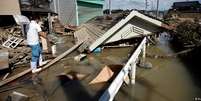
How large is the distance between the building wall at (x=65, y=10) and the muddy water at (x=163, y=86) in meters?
12.8

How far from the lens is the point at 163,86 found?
20.2 ft

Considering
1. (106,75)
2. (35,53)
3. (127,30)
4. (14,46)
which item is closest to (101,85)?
(106,75)

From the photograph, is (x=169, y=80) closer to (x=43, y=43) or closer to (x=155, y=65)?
(x=155, y=65)

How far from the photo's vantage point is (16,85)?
6.33 meters

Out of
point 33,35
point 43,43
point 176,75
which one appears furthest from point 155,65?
point 43,43

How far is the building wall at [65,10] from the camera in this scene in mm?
19328

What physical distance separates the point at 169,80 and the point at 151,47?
5.69 m

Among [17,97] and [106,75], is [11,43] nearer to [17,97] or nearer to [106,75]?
[17,97]

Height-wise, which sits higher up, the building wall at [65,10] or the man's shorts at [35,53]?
the building wall at [65,10]

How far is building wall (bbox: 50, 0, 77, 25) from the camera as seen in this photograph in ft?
63.4

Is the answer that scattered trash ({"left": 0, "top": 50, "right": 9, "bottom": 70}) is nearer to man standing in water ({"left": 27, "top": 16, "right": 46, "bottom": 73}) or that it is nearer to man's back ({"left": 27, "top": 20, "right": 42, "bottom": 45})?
man standing in water ({"left": 27, "top": 16, "right": 46, "bottom": 73})

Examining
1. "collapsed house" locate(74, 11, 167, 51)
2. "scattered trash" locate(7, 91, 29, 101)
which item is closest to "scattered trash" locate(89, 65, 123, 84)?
"scattered trash" locate(7, 91, 29, 101)

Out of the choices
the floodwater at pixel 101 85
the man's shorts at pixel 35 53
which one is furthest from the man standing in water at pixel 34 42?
the floodwater at pixel 101 85

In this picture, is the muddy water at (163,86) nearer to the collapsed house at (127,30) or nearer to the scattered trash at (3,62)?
the collapsed house at (127,30)
